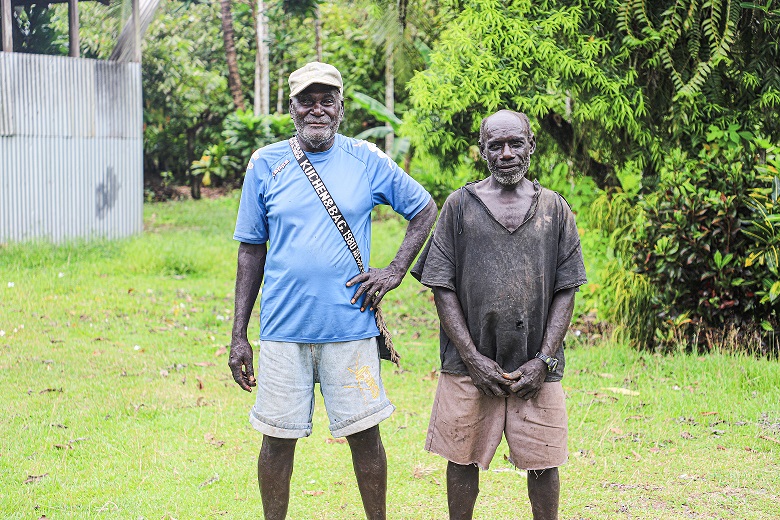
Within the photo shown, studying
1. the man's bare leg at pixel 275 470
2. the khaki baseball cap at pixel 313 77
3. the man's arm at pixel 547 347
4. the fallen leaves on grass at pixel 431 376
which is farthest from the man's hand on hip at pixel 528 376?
the fallen leaves on grass at pixel 431 376

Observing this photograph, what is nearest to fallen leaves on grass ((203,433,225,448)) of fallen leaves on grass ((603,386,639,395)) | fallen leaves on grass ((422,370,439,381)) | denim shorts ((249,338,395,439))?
denim shorts ((249,338,395,439))

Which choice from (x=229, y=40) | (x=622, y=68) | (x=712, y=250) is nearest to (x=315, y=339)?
(x=712, y=250)

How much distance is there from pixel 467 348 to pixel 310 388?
0.71 meters

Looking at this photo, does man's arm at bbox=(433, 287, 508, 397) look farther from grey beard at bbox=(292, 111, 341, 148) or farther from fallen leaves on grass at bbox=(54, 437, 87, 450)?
fallen leaves on grass at bbox=(54, 437, 87, 450)

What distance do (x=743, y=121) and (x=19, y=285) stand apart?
7.41 metres

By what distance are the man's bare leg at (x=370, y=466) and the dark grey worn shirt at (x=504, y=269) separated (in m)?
0.48

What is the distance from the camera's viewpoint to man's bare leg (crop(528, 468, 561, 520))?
11.5ft

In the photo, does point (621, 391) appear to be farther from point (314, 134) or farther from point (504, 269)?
point (314, 134)

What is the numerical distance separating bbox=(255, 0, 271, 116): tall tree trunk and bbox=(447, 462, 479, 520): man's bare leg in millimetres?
16650

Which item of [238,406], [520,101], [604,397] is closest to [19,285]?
[238,406]

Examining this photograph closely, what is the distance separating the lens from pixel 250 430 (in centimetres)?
567

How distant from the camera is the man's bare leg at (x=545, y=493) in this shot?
11.5ft

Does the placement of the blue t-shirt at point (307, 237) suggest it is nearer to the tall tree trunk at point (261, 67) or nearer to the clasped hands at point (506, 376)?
the clasped hands at point (506, 376)

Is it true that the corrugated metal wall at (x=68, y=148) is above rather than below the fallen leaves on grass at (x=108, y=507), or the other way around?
above
